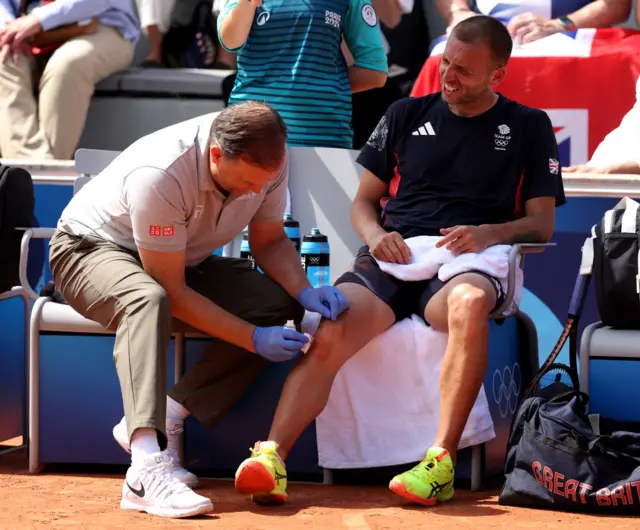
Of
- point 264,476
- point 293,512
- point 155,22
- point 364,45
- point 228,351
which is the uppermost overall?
point 155,22

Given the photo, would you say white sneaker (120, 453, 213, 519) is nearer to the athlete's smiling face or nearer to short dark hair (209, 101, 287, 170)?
short dark hair (209, 101, 287, 170)

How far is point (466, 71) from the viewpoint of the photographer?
414 cm

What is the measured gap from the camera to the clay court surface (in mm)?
3363

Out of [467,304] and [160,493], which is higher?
[467,304]

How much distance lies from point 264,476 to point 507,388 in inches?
39.8

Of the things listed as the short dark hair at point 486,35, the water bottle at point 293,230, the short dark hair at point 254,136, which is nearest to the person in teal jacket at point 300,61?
the water bottle at point 293,230

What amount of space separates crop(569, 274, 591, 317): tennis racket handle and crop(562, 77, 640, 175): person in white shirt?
100 cm

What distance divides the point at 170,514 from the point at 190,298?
0.65 m

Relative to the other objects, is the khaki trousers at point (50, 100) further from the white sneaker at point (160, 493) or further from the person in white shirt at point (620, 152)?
the white sneaker at point (160, 493)

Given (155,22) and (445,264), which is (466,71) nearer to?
(445,264)

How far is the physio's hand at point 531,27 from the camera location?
222 inches

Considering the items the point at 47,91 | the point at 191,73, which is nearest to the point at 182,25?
the point at 191,73

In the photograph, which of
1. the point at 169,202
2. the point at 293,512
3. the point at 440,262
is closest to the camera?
the point at 293,512

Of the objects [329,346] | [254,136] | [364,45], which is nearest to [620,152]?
[364,45]
